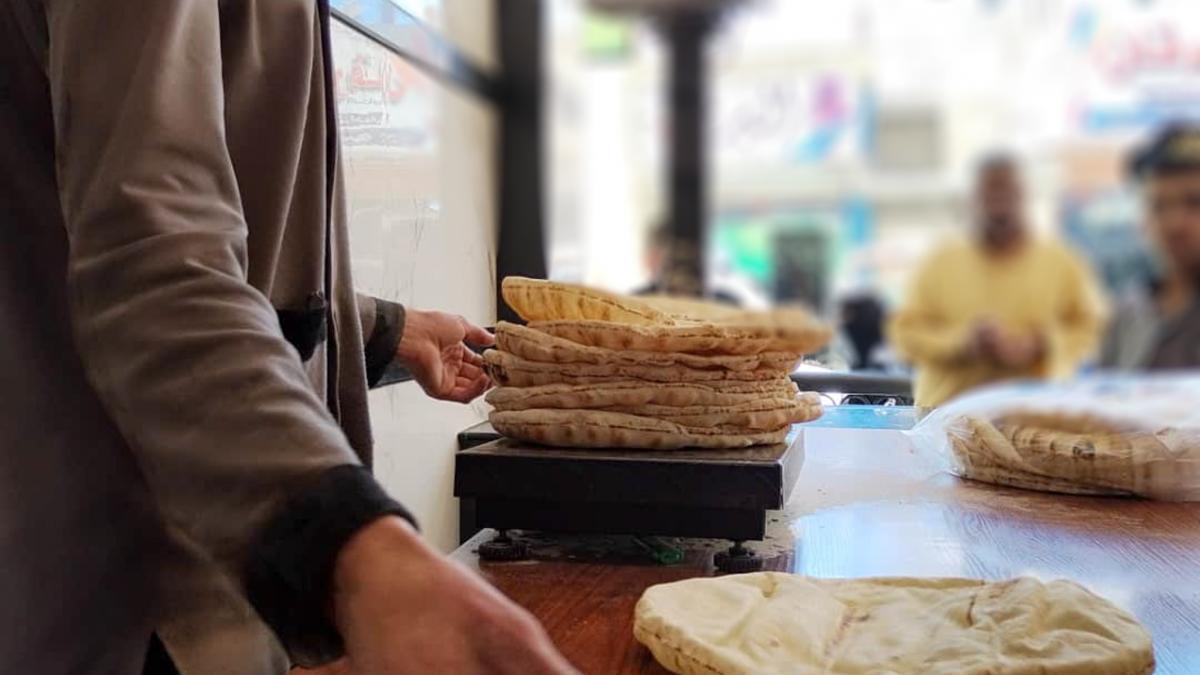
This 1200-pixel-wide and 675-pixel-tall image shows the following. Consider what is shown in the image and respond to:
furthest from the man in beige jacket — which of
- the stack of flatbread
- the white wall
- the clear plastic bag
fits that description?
the clear plastic bag

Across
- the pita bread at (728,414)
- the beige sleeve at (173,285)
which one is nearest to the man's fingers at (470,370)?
the pita bread at (728,414)

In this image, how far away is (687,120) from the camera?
438 millimetres

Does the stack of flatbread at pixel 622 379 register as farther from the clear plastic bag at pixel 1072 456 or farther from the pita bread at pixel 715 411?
the clear plastic bag at pixel 1072 456

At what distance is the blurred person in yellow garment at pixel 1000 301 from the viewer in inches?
13.4

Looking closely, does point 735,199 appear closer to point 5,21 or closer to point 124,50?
point 124,50

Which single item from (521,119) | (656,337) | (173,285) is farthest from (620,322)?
(173,285)

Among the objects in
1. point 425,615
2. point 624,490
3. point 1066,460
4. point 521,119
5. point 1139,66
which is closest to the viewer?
point 1139,66

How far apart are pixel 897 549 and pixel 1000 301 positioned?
61 centimetres

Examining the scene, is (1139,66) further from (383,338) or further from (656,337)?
(383,338)

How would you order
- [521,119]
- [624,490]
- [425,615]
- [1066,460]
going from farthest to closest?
1. [1066,460]
2. [624,490]
3. [521,119]
4. [425,615]

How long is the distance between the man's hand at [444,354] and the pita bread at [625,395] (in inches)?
1.9

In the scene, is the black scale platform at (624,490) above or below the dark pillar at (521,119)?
below

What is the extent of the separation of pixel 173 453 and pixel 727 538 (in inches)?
19.9

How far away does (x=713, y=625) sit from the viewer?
69 centimetres
